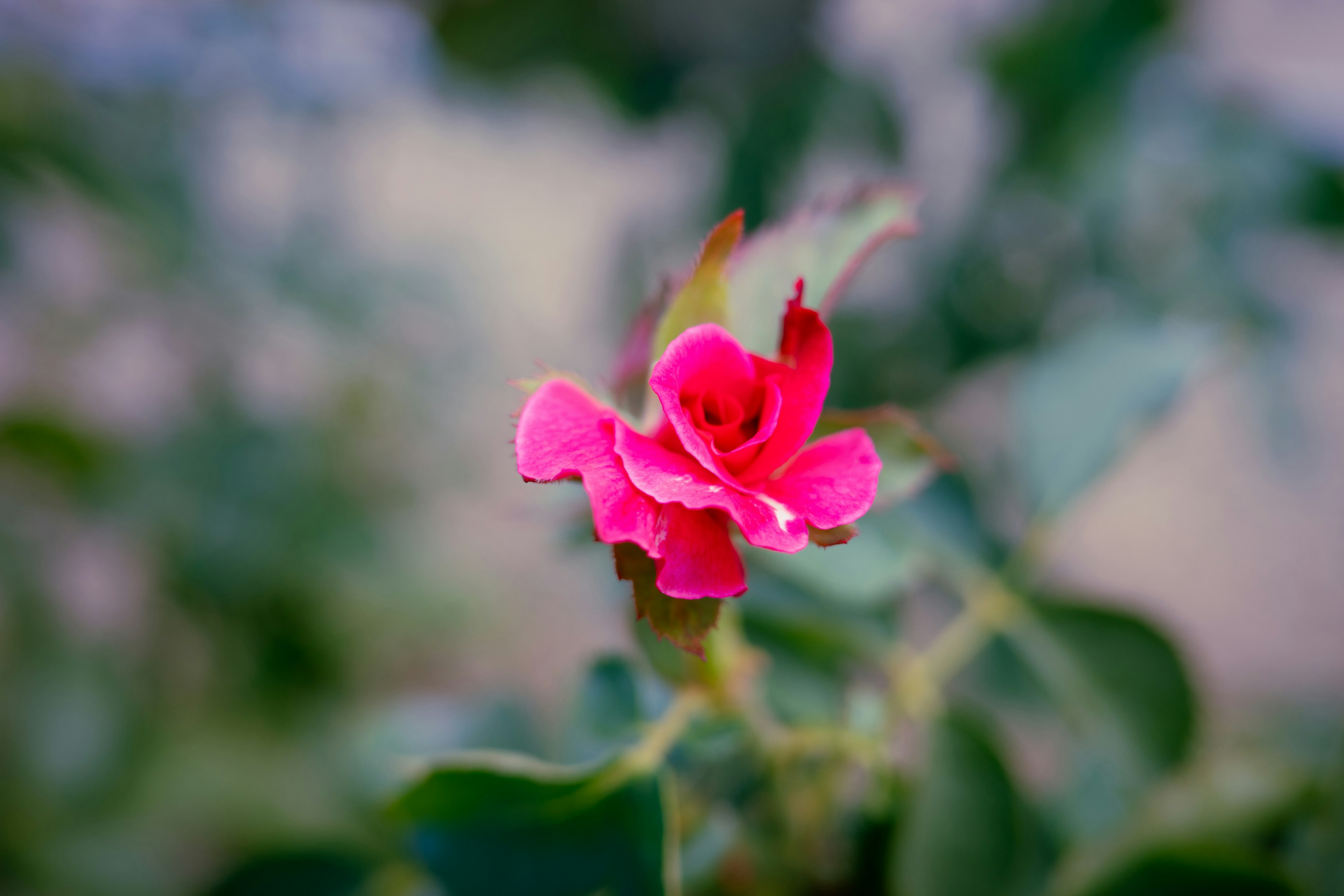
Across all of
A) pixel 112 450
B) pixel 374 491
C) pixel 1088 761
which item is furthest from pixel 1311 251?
pixel 112 450

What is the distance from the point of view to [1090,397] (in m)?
0.36

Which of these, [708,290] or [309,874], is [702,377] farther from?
[309,874]

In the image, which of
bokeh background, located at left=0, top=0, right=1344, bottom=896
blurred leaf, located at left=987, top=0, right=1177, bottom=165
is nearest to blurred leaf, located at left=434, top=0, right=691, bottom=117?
bokeh background, located at left=0, top=0, right=1344, bottom=896

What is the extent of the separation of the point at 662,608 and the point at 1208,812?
317 mm

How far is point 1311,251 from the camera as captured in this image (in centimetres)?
65

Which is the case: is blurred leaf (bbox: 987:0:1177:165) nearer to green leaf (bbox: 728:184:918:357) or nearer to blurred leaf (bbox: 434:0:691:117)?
blurred leaf (bbox: 434:0:691:117)

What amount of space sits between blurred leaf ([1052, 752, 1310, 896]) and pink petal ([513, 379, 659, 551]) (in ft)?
0.91

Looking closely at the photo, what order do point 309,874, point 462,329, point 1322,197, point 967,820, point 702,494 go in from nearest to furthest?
point 702,494 < point 967,820 < point 309,874 < point 1322,197 < point 462,329

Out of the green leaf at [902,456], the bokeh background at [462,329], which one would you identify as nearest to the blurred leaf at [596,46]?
the bokeh background at [462,329]

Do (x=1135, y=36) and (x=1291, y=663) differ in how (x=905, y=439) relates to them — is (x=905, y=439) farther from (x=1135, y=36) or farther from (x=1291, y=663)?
(x=1291, y=663)

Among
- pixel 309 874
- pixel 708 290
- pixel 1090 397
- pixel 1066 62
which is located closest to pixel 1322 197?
pixel 1066 62

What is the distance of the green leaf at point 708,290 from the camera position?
0.58 feet

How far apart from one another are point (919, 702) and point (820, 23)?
520mm

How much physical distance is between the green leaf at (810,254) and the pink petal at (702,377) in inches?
1.2
